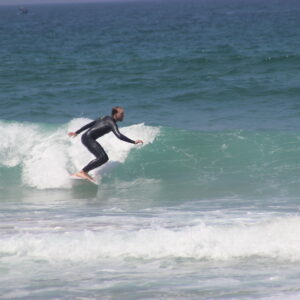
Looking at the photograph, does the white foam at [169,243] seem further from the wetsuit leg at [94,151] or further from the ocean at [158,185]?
the wetsuit leg at [94,151]

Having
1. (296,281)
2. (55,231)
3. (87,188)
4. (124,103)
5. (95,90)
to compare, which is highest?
(95,90)

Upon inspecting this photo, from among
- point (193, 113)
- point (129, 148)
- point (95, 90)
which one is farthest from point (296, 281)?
point (95, 90)

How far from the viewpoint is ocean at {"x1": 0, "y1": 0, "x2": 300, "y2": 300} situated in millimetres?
6914

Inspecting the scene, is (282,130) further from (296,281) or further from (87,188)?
(296,281)

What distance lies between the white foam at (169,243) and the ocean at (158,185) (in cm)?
2

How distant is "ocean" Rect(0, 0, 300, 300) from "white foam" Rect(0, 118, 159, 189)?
31mm

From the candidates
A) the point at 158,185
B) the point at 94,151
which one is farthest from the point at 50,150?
the point at 158,185

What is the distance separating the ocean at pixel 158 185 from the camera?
6.91 m

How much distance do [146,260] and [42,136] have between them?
25.9ft

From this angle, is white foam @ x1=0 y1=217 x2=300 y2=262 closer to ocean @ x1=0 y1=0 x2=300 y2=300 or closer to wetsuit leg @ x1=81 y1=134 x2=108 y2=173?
ocean @ x1=0 y1=0 x2=300 y2=300

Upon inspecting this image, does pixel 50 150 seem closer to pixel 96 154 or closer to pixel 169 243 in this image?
pixel 96 154

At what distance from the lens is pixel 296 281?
657 cm

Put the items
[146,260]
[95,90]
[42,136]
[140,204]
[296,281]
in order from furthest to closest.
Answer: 1. [95,90]
2. [42,136]
3. [140,204]
4. [146,260]
5. [296,281]

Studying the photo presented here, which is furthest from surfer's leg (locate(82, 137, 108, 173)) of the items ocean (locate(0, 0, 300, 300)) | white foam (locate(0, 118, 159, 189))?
white foam (locate(0, 118, 159, 189))
